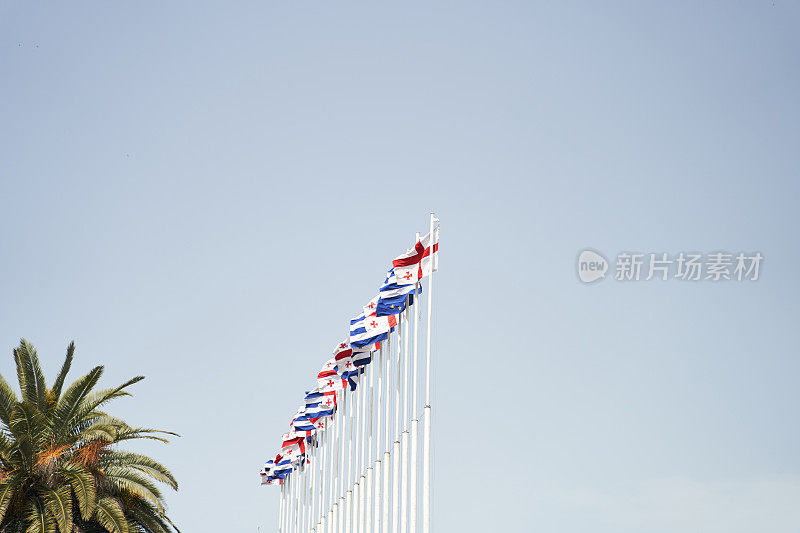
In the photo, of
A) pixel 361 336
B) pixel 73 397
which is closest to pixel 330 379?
pixel 361 336

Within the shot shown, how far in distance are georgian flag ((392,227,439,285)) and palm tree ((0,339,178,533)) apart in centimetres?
967

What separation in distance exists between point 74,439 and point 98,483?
5.30ft

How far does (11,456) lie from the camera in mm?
36188

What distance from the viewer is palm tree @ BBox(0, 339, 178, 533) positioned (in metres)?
35.6

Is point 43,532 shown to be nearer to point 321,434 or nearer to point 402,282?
point 402,282

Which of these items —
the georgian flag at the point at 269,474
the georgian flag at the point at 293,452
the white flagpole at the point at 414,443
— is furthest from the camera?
the georgian flag at the point at 269,474

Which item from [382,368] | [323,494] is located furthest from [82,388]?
[323,494]

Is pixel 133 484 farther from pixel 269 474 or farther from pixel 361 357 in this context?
pixel 269 474

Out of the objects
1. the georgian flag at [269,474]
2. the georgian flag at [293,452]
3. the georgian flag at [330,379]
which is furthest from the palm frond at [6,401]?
the georgian flag at [269,474]

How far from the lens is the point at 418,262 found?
3653 centimetres

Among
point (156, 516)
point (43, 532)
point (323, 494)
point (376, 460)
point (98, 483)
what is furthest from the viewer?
point (323, 494)

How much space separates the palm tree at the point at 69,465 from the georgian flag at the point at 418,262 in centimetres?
967

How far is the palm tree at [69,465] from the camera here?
3556cm

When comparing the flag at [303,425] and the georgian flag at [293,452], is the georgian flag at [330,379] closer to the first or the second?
the flag at [303,425]
